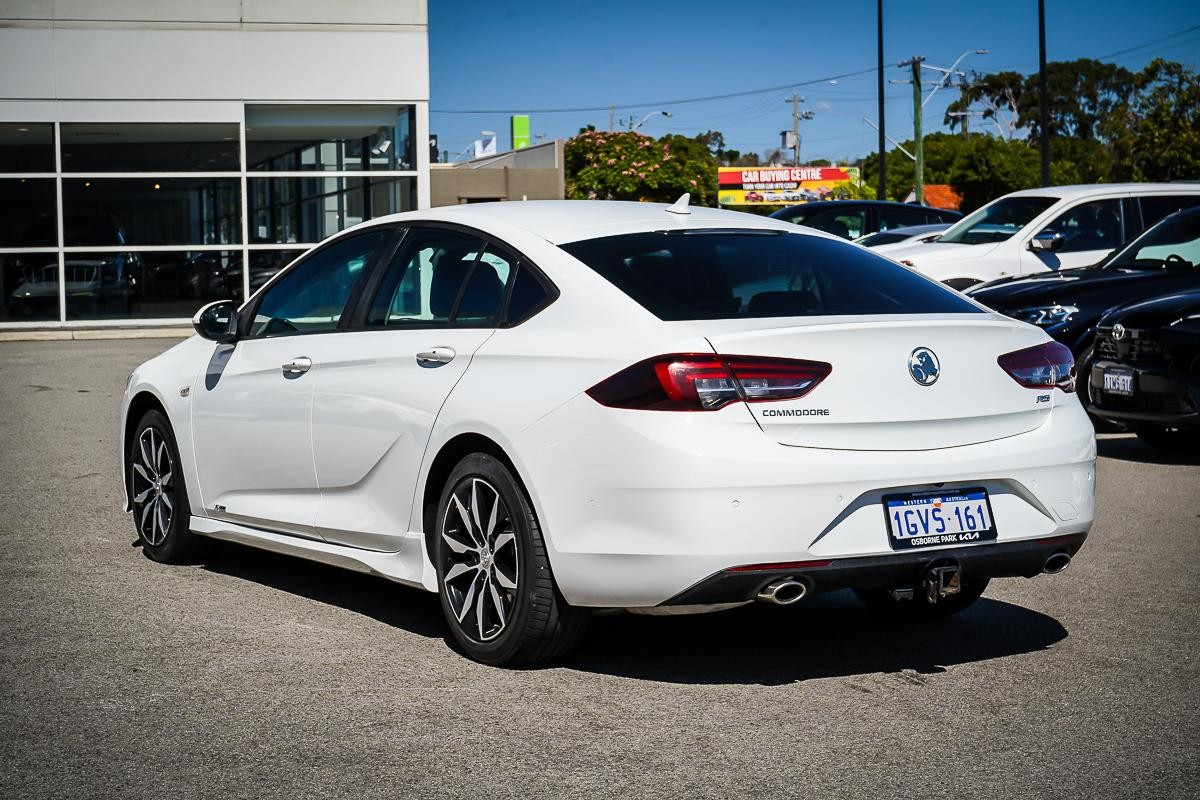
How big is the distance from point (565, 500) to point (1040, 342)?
1728 mm

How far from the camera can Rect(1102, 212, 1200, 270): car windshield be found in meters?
12.4

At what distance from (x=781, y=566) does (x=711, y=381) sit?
60cm

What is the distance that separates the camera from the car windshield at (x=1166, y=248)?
12359mm

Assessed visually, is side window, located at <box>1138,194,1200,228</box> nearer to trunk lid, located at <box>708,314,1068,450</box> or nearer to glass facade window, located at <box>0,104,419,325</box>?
trunk lid, located at <box>708,314,1068,450</box>

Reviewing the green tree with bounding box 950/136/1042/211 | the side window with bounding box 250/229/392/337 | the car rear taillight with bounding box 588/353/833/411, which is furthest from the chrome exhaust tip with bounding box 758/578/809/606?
the green tree with bounding box 950/136/1042/211

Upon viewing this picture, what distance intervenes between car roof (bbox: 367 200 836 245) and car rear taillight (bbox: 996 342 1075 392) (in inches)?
43.4

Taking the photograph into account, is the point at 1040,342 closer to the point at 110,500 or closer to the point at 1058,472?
the point at 1058,472

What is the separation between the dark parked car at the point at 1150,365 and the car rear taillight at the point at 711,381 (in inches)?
242

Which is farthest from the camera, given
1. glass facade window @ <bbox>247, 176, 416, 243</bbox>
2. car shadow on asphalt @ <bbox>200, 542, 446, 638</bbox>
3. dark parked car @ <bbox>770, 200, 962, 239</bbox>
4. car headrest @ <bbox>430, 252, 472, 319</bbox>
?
glass facade window @ <bbox>247, 176, 416, 243</bbox>

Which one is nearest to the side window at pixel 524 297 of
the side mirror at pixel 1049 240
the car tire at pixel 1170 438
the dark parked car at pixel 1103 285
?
the dark parked car at pixel 1103 285

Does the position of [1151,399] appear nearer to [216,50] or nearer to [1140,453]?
[1140,453]

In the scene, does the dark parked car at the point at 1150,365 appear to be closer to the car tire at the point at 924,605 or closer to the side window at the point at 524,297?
the car tire at the point at 924,605

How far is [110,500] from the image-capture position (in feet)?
30.0

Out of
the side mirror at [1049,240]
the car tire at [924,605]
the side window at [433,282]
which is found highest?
the side mirror at [1049,240]
